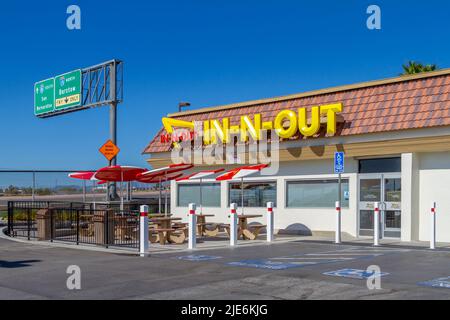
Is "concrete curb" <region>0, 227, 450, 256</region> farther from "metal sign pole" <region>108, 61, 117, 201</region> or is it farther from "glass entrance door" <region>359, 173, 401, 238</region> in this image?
"metal sign pole" <region>108, 61, 117, 201</region>

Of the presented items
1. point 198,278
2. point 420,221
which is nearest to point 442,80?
point 420,221

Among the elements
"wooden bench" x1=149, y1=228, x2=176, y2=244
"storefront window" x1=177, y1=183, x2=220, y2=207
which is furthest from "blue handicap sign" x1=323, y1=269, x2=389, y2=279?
"storefront window" x1=177, y1=183, x2=220, y2=207

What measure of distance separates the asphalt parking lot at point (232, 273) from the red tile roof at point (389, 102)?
4.20 m

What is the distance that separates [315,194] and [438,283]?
36.6ft

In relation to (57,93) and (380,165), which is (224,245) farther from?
(57,93)

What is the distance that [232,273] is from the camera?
11.6 meters

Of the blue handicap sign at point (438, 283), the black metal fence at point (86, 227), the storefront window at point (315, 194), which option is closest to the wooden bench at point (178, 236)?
the black metal fence at point (86, 227)

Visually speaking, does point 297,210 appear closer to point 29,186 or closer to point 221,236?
point 221,236

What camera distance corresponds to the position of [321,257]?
14.3m

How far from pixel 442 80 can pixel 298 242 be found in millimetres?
6682

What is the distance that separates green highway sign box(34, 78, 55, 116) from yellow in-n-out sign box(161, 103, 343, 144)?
34.9 ft

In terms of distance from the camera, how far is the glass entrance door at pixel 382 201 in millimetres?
19062

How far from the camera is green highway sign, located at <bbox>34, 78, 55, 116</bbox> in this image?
111 feet

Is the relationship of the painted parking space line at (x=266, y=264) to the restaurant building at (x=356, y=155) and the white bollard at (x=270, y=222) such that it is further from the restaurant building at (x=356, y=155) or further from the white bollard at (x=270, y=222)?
the restaurant building at (x=356, y=155)
